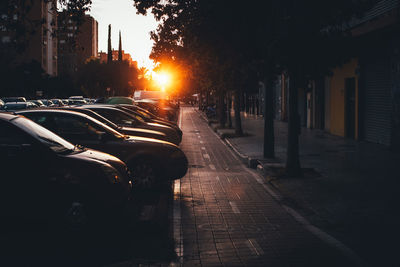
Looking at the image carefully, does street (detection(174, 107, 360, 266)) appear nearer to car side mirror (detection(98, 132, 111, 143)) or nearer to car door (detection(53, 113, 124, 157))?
car door (detection(53, 113, 124, 157))

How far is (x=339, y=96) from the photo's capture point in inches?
953

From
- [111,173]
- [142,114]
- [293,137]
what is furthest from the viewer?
[142,114]

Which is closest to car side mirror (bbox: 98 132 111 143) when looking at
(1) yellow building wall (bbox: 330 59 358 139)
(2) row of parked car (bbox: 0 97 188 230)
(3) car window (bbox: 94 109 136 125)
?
(2) row of parked car (bbox: 0 97 188 230)

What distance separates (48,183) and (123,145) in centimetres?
347

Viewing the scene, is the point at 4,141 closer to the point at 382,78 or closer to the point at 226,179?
the point at 226,179

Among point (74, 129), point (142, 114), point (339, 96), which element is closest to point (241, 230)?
point (74, 129)

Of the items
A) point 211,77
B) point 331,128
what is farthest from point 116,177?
point 331,128

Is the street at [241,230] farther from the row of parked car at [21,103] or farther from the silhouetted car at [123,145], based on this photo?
the row of parked car at [21,103]

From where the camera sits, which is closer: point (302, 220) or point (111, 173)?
point (111, 173)

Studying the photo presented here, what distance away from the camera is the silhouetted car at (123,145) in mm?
9344

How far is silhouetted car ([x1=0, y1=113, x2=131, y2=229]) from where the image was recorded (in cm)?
613

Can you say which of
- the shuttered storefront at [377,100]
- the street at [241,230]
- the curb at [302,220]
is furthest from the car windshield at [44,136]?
the shuttered storefront at [377,100]

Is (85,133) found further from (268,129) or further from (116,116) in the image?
(268,129)

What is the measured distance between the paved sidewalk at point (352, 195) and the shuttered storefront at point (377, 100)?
156 centimetres
